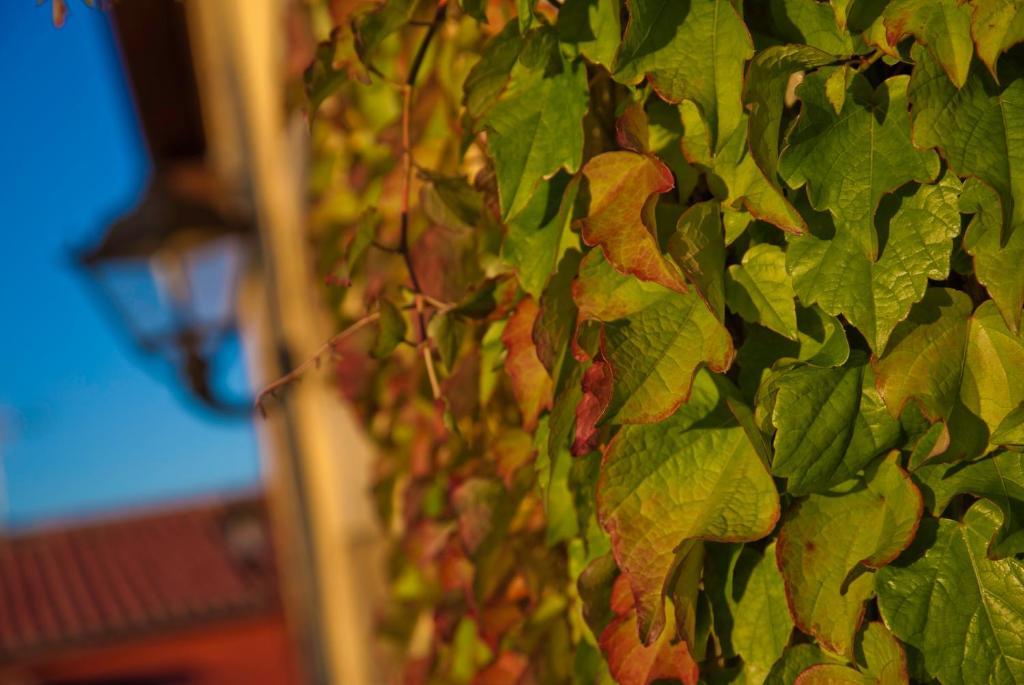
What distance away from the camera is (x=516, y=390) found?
0.86 meters

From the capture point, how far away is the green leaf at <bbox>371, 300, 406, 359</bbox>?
100 cm

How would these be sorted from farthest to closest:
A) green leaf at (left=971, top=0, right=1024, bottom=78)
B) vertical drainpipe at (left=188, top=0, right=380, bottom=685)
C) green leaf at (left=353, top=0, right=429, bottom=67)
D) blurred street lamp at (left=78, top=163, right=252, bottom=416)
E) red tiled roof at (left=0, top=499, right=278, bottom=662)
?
1. red tiled roof at (left=0, top=499, right=278, bottom=662)
2. blurred street lamp at (left=78, top=163, right=252, bottom=416)
3. vertical drainpipe at (left=188, top=0, right=380, bottom=685)
4. green leaf at (left=353, top=0, right=429, bottom=67)
5. green leaf at (left=971, top=0, right=1024, bottom=78)

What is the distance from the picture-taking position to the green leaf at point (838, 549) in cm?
66

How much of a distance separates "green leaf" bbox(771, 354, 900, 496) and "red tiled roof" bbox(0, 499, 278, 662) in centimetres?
1593

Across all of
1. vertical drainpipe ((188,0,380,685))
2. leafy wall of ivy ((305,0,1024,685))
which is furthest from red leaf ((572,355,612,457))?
vertical drainpipe ((188,0,380,685))

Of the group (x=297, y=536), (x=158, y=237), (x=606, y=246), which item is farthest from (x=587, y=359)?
(x=297, y=536)

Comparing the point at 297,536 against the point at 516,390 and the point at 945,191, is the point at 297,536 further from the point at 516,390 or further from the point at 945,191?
the point at 945,191

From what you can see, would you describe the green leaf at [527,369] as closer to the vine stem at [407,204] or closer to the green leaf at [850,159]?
the vine stem at [407,204]

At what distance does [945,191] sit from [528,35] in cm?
28

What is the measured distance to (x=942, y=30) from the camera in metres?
0.60

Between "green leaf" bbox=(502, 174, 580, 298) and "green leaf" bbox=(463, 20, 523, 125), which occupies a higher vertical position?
"green leaf" bbox=(463, 20, 523, 125)

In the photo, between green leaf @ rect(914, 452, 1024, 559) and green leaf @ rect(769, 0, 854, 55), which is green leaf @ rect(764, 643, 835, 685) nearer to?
green leaf @ rect(914, 452, 1024, 559)

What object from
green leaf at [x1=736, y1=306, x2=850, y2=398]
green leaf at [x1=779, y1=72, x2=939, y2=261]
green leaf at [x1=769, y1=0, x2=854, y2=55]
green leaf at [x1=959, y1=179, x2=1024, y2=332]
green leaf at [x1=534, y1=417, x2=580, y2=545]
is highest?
green leaf at [x1=769, y1=0, x2=854, y2=55]

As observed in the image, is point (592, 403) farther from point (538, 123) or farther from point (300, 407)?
point (300, 407)
